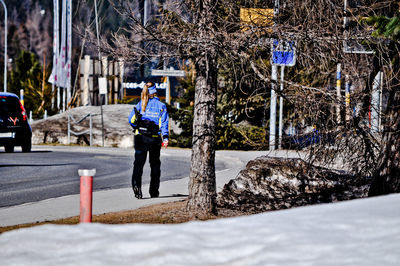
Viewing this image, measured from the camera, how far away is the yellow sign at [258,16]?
7.64 meters

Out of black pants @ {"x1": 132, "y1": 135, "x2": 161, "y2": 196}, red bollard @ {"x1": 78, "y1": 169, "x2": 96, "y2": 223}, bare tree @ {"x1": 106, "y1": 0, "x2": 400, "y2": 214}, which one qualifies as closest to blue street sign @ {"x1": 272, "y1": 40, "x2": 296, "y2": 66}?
bare tree @ {"x1": 106, "y1": 0, "x2": 400, "y2": 214}

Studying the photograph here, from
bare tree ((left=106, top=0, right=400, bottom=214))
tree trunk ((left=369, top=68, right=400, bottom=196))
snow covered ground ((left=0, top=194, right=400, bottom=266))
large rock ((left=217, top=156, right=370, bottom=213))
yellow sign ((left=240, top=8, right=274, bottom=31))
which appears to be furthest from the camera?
large rock ((left=217, top=156, right=370, bottom=213))

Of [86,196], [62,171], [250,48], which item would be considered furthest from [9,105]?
[86,196]

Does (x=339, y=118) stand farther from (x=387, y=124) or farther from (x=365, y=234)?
(x=365, y=234)

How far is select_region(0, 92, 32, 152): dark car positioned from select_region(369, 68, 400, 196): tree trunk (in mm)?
15790

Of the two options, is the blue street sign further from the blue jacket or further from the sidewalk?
the blue jacket

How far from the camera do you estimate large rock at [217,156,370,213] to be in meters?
9.64

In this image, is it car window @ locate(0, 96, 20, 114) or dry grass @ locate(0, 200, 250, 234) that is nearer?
dry grass @ locate(0, 200, 250, 234)

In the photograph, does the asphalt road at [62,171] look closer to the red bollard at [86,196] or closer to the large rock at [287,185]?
the large rock at [287,185]

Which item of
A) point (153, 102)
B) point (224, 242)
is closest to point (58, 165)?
point (153, 102)

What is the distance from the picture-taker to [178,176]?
15.3 m

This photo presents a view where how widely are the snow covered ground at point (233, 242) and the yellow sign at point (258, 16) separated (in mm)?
4559

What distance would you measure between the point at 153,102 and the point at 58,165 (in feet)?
26.2

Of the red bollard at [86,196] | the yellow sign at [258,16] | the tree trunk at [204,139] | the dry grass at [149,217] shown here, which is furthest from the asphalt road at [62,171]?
the red bollard at [86,196]
